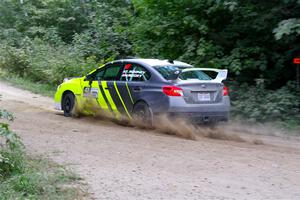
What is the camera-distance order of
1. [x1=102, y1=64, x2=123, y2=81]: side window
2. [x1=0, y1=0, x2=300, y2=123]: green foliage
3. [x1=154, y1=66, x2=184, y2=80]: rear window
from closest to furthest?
[x1=154, y1=66, x2=184, y2=80]: rear window, [x1=102, y1=64, x2=123, y2=81]: side window, [x1=0, y1=0, x2=300, y2=123]: green foliage

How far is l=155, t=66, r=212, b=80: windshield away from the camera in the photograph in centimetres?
1055

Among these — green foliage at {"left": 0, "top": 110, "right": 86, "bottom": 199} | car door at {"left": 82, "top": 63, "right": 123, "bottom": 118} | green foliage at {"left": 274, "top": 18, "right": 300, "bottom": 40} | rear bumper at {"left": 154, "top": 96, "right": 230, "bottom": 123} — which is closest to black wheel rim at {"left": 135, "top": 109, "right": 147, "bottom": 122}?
rear bumper at {"left": 154, "top": 96, "right": 230, "bottom": 123}

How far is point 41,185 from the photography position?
5.99 m

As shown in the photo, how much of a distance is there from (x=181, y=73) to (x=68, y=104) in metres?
3.61

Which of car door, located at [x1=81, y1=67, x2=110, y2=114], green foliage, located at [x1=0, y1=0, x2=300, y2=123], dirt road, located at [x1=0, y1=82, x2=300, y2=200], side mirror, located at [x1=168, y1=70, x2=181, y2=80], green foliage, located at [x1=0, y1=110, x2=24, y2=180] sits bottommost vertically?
dirt road, located at [x1=0, y1=82, x2=300, y2=200]

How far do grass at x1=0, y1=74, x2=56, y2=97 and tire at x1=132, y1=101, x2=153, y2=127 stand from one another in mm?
7039

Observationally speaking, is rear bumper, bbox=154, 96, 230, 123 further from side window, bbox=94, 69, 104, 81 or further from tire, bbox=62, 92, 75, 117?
tire, bbox=62, 92, 75, 117

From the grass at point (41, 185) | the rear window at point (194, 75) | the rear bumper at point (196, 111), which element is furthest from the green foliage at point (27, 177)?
the rear window at point (194, 75)

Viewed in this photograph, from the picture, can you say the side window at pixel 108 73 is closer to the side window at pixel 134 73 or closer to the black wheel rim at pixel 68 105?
the side window at pixel 134 73

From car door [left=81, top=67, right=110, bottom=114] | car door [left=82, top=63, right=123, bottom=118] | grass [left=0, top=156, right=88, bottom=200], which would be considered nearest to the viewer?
grass [left=0, top=156, right=88, bottom=200]

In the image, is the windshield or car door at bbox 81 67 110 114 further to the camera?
car door at bbox 81 67 110 114

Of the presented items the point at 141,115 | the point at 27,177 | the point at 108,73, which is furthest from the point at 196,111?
the point at 27,177

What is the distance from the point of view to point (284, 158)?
822cm

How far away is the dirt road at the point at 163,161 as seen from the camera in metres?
6.29
